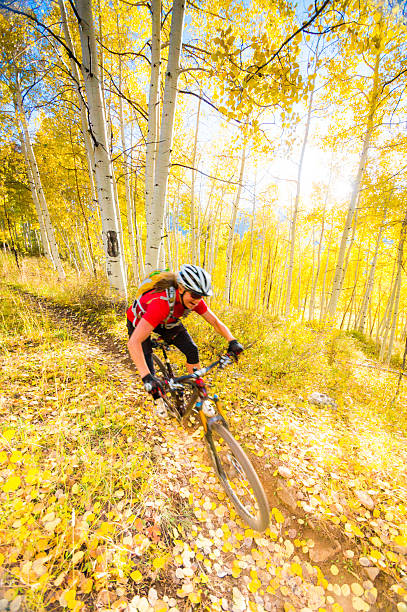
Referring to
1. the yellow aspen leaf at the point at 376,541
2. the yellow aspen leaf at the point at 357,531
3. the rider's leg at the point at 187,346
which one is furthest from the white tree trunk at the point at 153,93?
the yellow aspen leaf at the point at 376,541

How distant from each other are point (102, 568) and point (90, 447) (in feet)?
3.74

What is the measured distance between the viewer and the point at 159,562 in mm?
2014

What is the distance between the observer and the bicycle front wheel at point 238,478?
2.36m

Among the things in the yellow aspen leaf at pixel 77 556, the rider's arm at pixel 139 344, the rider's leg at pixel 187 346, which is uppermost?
the rider's arm at pixel 139 344

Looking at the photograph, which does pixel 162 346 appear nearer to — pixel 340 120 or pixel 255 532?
pixel 255 532

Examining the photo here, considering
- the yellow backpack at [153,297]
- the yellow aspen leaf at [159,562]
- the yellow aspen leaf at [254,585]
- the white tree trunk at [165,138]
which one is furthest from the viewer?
the white tree trunk at [165,138]

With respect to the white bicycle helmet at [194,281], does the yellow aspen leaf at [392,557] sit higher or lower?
lower

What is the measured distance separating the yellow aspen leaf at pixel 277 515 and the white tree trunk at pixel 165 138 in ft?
17.2

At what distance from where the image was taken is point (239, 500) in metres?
2.76

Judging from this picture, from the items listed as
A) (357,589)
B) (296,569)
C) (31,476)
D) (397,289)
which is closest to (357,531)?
(357,589)

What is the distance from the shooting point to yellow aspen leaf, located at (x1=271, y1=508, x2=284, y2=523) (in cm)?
260

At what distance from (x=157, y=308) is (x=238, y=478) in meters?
2.47

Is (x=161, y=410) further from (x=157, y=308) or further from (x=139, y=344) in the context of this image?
(x=157, y=308)

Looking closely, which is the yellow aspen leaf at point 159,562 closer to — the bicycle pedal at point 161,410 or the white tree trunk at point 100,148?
the bicycle pedal at point 161,410
